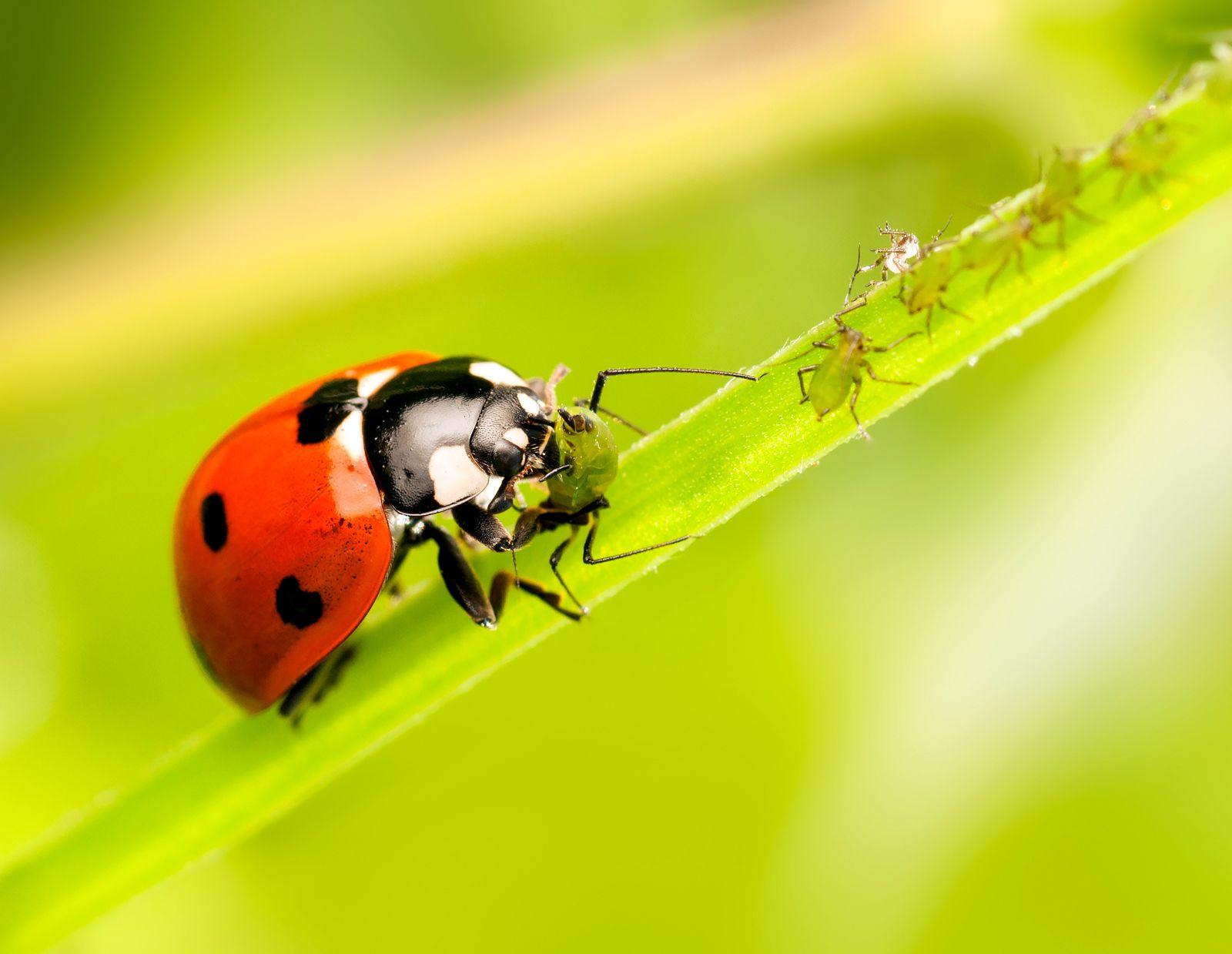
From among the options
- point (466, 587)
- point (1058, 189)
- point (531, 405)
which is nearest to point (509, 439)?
point (531, 405)

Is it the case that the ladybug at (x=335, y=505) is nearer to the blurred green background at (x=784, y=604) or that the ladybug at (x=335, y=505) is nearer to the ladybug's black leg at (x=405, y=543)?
the ladybug's black leg at (x=405, y=543)

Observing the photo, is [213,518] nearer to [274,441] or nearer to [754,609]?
[274,441]

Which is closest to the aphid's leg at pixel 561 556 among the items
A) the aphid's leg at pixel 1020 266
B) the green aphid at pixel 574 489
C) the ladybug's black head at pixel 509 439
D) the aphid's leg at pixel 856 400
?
the green aphid at pixel 574 489

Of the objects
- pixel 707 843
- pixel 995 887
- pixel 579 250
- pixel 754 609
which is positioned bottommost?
pixel 995 887

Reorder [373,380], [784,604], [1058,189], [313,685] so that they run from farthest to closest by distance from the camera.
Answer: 1. [784,604]
2. [373,380]
3. [313,685]
4. [1058,189]

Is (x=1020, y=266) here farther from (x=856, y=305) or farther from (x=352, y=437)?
(x=352, y=437)

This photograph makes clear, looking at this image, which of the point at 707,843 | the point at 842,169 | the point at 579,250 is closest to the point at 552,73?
the point at 579,250
